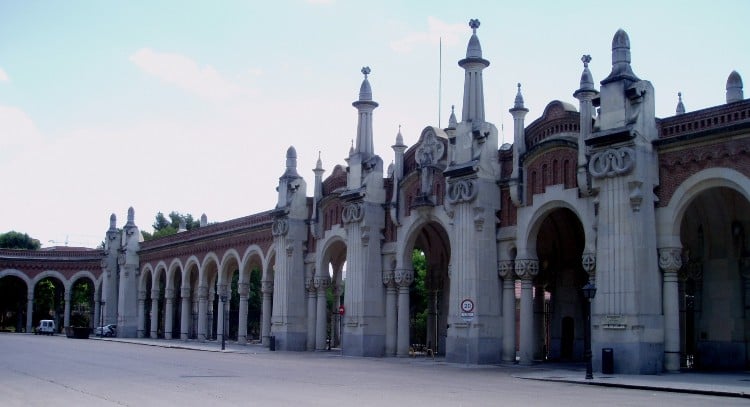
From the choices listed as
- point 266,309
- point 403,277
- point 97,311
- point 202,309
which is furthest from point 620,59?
point 97,311

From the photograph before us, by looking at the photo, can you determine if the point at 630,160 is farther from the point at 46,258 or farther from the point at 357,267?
the point at 46,258

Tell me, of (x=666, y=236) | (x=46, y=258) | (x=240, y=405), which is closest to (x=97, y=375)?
(x=240, y=405)

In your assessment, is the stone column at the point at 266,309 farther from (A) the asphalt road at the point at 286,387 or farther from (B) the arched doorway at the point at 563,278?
(A) the asphalt road at the point at 286,387

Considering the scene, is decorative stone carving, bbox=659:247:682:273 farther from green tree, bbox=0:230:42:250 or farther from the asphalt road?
→ green tree, bbox=0:230:42:250

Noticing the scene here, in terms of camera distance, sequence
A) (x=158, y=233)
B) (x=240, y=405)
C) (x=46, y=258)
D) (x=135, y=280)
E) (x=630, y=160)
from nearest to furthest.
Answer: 1. (x=240, y=405)
2. (x=630, y=160)
3. (x=135, y=280)
4. (x=46, y=258)
5. (x=158, y=233)

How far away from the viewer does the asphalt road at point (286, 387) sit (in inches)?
672

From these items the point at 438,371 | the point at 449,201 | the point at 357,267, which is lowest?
the point at 438,371

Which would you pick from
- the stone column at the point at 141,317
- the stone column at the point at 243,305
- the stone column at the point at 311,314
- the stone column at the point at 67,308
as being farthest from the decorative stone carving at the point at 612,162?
the stone column at the point at 67,308

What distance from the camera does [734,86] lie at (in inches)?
1457

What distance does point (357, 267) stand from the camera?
40250mm

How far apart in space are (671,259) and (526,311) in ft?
22.0

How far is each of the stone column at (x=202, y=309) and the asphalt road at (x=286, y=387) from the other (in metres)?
28.8

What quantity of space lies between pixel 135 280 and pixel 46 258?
44.3ft

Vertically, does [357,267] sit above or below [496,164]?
below
